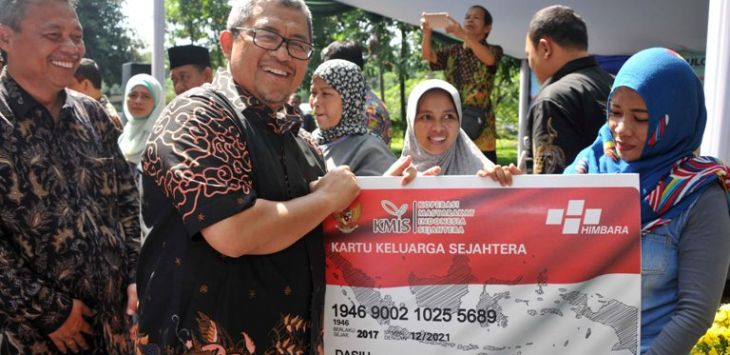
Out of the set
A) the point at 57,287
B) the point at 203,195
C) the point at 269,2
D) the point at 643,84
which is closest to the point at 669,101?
the point at 643,84

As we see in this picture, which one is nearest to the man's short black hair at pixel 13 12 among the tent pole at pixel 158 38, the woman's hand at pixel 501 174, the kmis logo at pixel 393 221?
the kmis logo at pixel 393 221

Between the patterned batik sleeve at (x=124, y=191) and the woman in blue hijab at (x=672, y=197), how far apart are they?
1.90m

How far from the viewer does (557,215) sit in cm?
227

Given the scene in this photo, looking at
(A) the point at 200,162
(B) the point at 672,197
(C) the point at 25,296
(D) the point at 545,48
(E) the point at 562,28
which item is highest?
(E) the point at 562,28

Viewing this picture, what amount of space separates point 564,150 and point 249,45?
226 cm

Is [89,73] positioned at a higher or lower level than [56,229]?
higher

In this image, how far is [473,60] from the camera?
5.99 metres

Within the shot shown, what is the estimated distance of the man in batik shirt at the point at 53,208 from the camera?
→ 7.79 feet

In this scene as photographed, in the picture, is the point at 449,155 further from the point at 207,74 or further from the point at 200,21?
the point at 200,21

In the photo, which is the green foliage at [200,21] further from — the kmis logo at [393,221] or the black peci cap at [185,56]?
the kmis logo at [393,221]

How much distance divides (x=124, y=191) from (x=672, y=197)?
6.83 feet

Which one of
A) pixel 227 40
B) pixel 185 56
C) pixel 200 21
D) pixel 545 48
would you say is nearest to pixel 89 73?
pixel 185 56

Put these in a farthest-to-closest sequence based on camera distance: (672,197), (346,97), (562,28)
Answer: (562,28)
(346,97)
(672,197)

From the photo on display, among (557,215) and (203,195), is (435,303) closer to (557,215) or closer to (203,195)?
(557,215)
